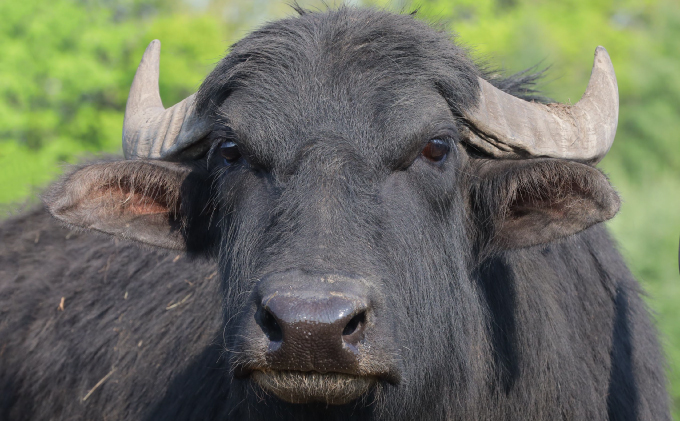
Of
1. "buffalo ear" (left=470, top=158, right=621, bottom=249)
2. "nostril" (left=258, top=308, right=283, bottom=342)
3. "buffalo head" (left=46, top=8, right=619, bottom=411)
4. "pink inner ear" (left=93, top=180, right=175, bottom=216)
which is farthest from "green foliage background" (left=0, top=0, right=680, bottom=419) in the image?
"nostril" (left=258, top=308, right=283, bottom=342)

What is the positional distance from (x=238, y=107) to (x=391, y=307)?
135 centimetres

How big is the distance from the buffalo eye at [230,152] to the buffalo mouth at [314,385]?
4.21 ft

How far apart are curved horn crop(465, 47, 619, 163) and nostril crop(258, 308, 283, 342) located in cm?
162

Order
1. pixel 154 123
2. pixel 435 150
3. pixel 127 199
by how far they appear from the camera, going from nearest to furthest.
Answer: pixel 435 150 → pixel 127 199 → pixel 154 123

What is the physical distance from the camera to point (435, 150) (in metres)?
3.66

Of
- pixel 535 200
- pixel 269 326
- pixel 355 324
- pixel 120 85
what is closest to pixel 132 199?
pixel 269 326

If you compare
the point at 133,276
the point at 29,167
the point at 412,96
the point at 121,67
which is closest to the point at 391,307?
the point at 412,96

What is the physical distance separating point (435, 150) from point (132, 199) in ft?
6.06

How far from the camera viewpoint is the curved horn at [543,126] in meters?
3.89

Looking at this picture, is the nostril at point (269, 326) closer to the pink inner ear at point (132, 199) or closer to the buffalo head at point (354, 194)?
the buffalo head at point (354, 194)

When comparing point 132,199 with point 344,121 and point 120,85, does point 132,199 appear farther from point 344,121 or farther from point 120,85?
point 120,85

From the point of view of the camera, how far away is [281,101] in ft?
11.9

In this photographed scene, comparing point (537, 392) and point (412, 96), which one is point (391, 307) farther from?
point (537, 392)

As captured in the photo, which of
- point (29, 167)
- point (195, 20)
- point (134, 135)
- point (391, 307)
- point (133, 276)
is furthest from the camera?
point (195, 20)
